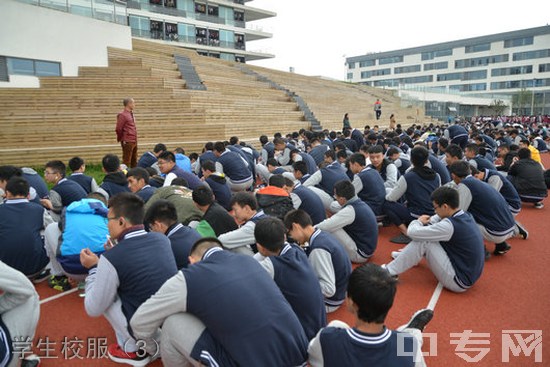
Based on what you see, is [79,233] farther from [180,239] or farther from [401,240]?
[401,240]

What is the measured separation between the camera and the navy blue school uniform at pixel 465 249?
3756 mm

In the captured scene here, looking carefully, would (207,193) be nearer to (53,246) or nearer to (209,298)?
(53,246)

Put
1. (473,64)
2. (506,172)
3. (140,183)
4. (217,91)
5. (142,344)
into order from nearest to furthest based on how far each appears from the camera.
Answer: (142,344) < (140,183) < (506,172) < (217,91) < (473,64)

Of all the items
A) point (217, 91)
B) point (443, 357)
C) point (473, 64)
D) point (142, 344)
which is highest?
point (473, 64)

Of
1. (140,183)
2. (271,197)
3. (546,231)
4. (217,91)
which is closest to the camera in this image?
(271,197)

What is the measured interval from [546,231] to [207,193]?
5.55m

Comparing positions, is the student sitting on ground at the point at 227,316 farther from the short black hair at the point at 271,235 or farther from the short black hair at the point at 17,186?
the short black hair at the point at 17,186

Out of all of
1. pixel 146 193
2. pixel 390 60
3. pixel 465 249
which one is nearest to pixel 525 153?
pixel 465 249

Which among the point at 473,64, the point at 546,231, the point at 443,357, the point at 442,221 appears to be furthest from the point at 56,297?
the point at 473,64

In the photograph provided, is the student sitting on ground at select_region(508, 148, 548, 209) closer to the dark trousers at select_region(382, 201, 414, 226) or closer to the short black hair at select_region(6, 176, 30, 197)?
the dark trousers at select_region(382, 201, 414, 226)

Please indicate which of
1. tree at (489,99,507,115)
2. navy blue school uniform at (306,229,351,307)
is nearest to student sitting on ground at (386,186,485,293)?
navy blue school uniform at (306,229,351,307)

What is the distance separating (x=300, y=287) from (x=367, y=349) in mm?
834

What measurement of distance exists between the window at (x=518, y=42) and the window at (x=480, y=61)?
4.77 ft

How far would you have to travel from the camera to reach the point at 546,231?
6.10m
